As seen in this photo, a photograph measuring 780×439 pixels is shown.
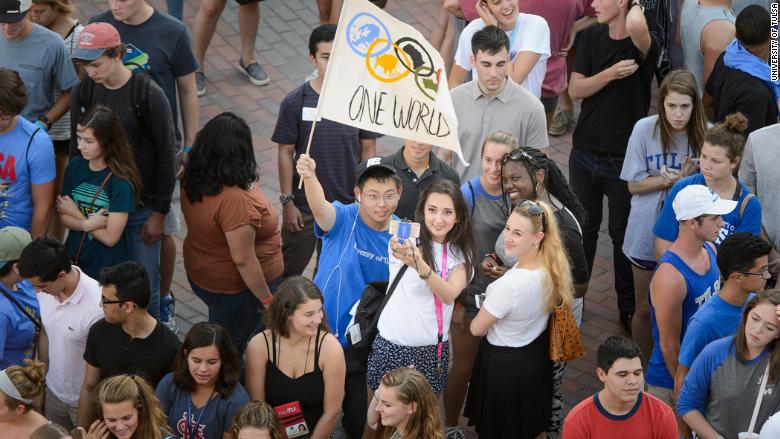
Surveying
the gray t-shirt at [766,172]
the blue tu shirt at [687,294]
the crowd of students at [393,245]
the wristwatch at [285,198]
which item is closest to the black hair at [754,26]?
the crowd of students at [393,245]

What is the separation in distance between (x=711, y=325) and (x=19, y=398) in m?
3.32

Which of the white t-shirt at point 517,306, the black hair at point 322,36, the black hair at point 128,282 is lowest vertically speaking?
the black hair at point 128,282

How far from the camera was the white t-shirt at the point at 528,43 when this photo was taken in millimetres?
7707

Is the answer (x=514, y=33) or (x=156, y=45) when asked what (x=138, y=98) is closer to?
(x=156, y=45)

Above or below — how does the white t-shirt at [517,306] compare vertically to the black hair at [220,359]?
above

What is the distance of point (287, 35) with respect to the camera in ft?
35.3

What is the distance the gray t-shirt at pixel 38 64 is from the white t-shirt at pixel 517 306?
3.24 meters

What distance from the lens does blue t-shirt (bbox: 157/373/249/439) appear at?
530cm

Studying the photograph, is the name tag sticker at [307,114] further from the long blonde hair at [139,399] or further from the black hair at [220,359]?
the long blonde hair at [139,399]

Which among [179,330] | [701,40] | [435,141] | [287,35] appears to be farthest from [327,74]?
[287,35]

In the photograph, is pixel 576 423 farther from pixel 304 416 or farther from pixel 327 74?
pixel 327 74

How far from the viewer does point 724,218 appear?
6.41m

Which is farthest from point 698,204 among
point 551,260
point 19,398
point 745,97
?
point 19,398

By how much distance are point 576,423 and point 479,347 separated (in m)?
1.06
